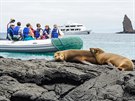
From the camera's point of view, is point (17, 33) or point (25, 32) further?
point (25, 32)

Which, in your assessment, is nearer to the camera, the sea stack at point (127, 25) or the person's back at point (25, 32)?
the person's back at point (25, 32)

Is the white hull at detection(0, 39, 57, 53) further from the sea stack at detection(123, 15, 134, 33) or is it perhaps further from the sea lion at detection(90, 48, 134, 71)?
the sea stack at detection(123, 15, 134, 33)

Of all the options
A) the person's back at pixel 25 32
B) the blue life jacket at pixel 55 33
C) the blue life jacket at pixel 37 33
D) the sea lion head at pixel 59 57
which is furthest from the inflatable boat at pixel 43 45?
the sea lion head at pixel 59 57

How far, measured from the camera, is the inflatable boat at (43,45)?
2303cm

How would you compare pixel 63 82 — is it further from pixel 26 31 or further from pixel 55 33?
pixel 55 33

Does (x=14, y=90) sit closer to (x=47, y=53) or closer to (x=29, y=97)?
(x=29, y=97)

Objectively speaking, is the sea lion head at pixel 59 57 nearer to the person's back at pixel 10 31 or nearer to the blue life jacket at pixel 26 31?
the person's back at pixel 10 31

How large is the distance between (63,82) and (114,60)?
1.51 m

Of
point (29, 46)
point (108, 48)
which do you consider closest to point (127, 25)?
point (108, 48)

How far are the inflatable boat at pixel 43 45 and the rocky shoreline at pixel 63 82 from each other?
14.0 meters

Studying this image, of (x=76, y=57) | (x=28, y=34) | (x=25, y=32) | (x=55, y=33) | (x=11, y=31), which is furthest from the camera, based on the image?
(x=55, y=33)

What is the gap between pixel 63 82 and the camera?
27.7 ft

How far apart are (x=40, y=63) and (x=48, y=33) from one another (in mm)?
15383

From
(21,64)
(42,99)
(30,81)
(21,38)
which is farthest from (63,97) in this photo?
(21,38)
